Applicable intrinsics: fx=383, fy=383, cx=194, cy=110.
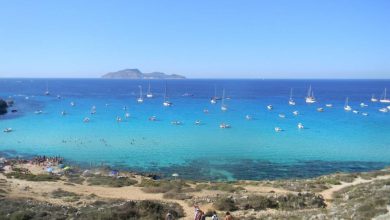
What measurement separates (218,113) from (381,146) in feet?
164

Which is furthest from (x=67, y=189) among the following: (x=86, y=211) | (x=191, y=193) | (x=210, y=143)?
(x=210, y=143)

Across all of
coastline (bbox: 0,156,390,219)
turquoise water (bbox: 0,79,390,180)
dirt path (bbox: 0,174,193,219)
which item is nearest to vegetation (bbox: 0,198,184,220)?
coastline (bbox: 0,156,390,219)

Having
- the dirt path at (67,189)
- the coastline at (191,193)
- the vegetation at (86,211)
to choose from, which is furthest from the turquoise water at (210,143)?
the vegetation at (86,211)

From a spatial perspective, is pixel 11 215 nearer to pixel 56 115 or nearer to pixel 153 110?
pixel 56 115

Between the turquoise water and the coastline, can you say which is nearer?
the coastline

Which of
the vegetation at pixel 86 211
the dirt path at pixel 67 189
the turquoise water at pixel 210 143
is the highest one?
the vegetation at pixel 86 211

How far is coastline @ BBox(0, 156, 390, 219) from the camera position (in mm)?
23953

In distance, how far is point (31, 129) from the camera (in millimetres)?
76375

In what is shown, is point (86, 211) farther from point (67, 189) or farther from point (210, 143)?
point (210, 143)

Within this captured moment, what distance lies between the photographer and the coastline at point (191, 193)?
78.6 feet

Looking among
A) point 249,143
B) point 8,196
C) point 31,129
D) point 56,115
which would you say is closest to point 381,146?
point 249,143

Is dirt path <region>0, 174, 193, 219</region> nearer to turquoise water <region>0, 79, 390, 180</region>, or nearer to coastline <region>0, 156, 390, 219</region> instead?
coastline <region>0, 156, 390, 219</region>

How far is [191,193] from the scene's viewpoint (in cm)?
3119

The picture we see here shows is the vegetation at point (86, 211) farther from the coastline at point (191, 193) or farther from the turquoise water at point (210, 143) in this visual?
the turquoise water at point (210, 143)
